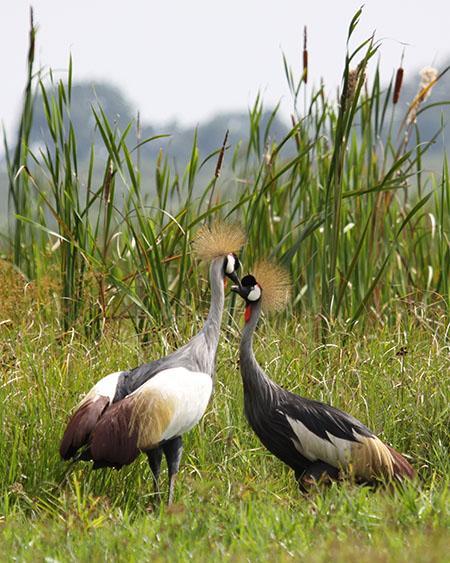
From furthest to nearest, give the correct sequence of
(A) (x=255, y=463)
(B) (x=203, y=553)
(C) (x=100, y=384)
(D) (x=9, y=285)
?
(D) (x=9, y=285) → (A) (x=255, y=463) → (C) (x=100, y=384) → (B) (x=203, y=553)

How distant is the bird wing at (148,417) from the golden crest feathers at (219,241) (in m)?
0.75

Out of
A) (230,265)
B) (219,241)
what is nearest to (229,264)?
(230,265)

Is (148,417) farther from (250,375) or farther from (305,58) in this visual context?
(305,58)

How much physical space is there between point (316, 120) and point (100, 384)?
2.83 m

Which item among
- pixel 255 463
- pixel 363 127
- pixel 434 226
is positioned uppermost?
pixel 363 127

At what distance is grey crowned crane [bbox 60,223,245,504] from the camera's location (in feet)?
14.9

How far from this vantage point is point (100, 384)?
487 cm

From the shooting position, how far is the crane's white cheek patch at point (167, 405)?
4.58 meters

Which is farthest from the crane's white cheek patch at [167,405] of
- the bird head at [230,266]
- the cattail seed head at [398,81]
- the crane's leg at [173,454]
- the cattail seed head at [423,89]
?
the cattail seed head at [398,81]

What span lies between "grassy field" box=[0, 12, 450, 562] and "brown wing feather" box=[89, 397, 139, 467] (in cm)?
22

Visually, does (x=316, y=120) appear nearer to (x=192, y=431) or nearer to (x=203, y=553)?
(x=192, y=431)

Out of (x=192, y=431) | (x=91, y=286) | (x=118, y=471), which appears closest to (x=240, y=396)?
(x=192, y=431)

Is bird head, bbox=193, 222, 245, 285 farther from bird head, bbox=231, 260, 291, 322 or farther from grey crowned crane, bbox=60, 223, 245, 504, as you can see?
grey crowned crane, bbox=60, 223, 245, 504

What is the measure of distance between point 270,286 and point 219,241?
34 cm
